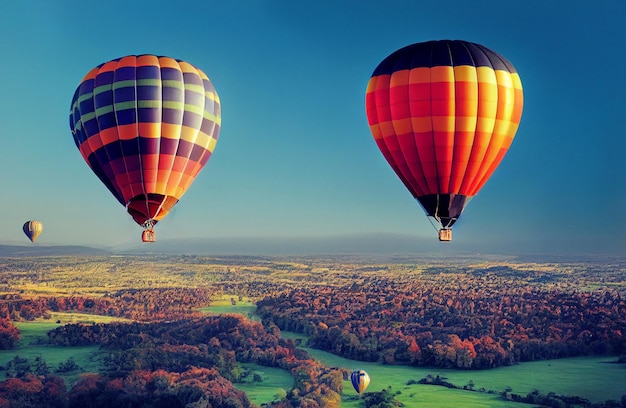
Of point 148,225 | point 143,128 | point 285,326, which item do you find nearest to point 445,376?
point 285,326

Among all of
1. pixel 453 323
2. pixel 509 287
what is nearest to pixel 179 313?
pixel 453 323

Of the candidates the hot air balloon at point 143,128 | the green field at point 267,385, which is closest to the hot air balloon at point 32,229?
the green field at point 267,385

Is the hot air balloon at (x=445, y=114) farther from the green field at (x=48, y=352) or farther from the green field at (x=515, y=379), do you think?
the green field at (x=48, y=352)

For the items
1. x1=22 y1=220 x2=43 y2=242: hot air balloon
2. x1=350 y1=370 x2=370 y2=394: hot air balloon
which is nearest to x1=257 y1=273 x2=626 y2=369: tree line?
x1=350 y1=370 x2=370 y2=394: hot air balloon

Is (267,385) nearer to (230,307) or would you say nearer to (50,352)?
(50,352)

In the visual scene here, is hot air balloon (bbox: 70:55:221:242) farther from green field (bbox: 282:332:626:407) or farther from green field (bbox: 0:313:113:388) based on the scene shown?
green field (bbox: 0:313:113:388)
